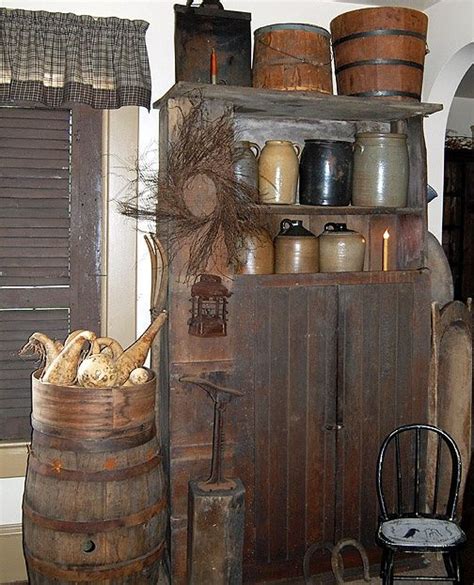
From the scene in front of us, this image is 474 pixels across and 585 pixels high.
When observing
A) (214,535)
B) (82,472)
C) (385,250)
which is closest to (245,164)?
(385,250)

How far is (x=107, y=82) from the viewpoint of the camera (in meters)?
2.75

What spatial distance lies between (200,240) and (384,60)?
105 centimetres

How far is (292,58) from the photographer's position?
8.75ft

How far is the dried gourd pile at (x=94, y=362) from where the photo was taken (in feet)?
7.60

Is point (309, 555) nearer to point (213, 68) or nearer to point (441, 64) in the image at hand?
point (213, 68)

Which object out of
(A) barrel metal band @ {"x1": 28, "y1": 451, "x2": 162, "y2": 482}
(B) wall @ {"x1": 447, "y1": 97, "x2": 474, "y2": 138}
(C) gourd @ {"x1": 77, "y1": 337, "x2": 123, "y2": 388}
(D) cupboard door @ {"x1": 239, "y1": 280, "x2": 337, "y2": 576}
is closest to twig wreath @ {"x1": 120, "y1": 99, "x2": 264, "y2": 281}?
(D) cupboard door @ {"x1": 239, "y1": 280, "x2": 337, "y2": 576}

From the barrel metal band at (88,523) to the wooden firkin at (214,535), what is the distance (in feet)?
0.73

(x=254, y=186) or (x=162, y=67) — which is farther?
(x=162, y=67)

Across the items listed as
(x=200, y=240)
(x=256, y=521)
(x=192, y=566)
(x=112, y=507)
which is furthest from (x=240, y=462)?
(x=200, y=240)

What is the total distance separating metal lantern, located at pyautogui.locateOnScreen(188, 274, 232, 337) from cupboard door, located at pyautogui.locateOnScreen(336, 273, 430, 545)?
0.51 meters

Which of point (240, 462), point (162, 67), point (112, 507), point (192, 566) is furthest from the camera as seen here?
point (162, 67)

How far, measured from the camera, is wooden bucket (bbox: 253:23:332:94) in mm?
2662

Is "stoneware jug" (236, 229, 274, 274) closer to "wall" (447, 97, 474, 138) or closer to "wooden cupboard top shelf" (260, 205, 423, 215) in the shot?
"wooden cupboard top shelf" (260, 205, 423, 215)

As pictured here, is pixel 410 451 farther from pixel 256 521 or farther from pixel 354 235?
pixel 354 235
